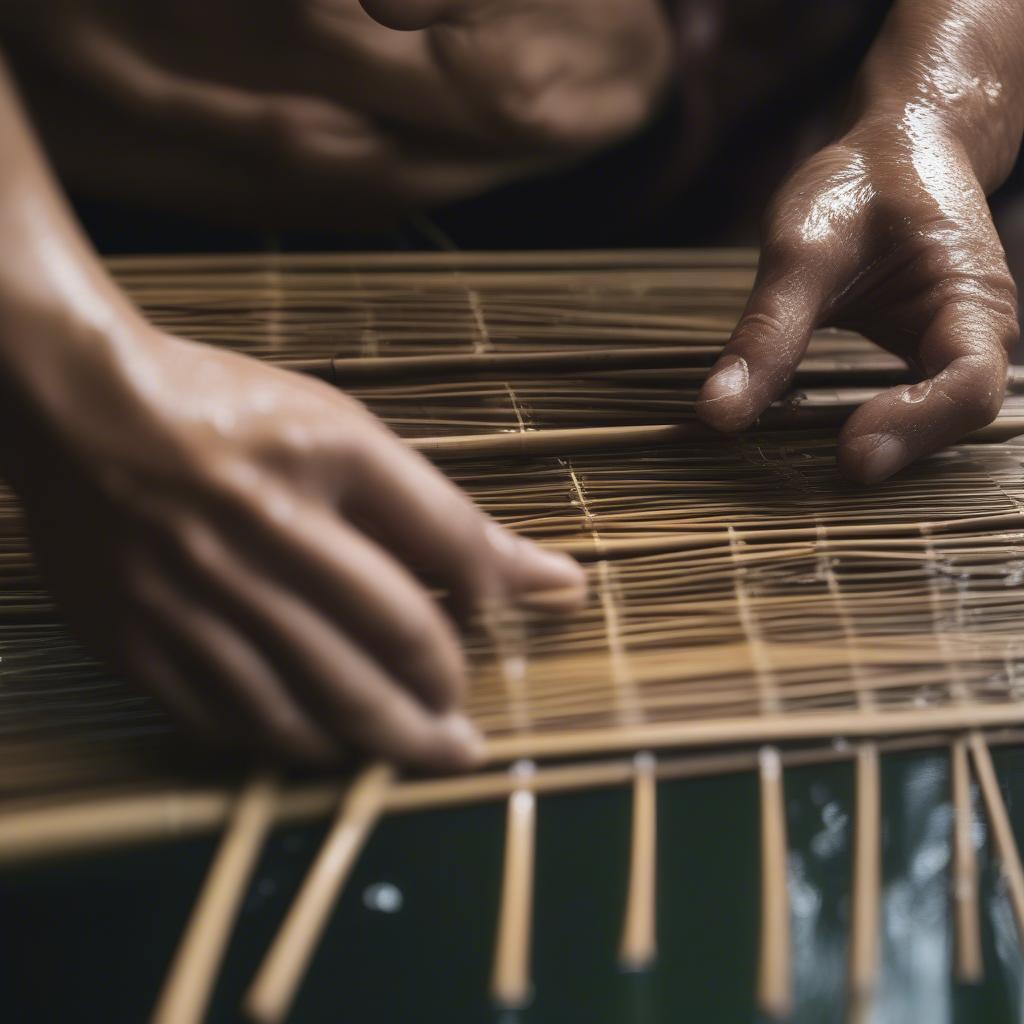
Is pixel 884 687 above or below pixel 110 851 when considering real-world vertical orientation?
above

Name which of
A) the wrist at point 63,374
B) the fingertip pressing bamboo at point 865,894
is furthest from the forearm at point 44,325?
the fingertip pressing bamboo at point 865,894

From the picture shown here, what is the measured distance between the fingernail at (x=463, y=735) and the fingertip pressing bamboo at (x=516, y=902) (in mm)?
25

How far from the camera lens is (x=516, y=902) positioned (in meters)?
0.44

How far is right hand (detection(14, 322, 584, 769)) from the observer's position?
17.0 inches

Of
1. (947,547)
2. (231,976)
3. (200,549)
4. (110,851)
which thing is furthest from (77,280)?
(947,547)

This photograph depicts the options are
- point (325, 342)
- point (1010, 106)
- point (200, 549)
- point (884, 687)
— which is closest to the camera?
point (200, 549)

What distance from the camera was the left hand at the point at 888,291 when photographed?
0.69 metres

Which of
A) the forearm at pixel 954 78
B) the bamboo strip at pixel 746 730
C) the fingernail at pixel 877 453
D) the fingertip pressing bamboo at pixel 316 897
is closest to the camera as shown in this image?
the fingertip pressing bamboo at pixel 316 897

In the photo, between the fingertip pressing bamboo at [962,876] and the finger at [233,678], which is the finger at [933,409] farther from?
the finger at [233,678]

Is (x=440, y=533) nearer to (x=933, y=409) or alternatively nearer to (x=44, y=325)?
(x=44, y=325)

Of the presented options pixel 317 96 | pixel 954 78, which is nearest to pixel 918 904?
pixel 954 78

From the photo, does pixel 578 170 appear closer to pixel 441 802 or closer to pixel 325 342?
pixel 325 342

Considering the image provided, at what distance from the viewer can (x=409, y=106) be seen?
3.27ft

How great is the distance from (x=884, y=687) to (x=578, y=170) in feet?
2.56
